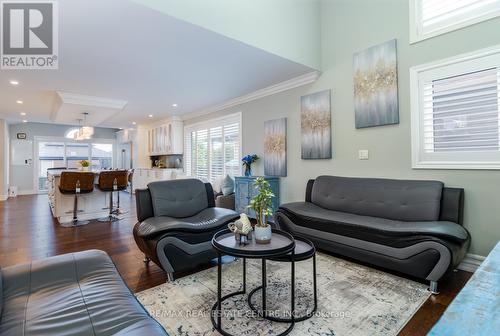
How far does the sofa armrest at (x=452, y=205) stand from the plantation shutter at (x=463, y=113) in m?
0.50

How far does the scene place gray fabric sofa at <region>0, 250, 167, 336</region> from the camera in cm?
104

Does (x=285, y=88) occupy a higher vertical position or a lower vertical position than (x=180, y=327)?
higher

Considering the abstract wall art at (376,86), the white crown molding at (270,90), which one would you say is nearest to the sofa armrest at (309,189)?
the abstract wall art at (376,86)

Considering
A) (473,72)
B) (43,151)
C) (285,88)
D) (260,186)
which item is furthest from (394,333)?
(43,151)

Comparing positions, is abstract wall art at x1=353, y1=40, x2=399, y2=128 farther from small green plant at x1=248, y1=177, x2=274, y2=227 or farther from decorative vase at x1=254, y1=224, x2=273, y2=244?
decorative vase at x1=254, y1=224, x2=273, y2=244

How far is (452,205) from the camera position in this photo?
2594 millimetres

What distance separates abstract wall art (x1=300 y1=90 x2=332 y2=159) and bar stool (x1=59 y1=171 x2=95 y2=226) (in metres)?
4.01

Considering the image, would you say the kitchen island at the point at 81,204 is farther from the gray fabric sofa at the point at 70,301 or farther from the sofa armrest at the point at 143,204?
the gray fabric sofa at the point at 70,301

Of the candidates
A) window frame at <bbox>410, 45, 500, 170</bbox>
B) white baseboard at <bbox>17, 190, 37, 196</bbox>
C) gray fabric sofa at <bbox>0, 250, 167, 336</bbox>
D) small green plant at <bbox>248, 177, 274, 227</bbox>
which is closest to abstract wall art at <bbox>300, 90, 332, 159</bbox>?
window frame at <bbox>410, 45, 500, 170</bbox>

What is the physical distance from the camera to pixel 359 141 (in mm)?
3559

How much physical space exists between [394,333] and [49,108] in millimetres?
7823

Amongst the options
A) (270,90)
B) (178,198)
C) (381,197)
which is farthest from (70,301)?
(270,90)

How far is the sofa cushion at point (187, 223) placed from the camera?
2.38 metres

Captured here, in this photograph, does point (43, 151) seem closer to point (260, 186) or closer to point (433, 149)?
point (260, 186)
